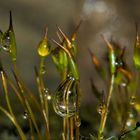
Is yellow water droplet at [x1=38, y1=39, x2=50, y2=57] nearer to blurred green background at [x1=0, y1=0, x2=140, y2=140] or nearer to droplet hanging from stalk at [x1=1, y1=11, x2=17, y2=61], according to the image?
droplet hanging from stalk at [x1=1, y1=11, x2=17, y2=61]

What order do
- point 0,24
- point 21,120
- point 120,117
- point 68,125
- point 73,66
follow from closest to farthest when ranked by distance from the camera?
point 73,66
point 68,125
point 120,117
point 0,24
point 21,120

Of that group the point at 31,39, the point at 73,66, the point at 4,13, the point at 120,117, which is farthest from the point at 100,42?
the point at 73,66

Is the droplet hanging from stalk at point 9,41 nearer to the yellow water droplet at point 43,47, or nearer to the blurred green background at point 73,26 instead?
→ the yellow water droplet at point 43,47

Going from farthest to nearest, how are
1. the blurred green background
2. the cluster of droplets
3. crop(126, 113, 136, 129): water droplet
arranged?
the blurred green background
crop(126, 113, 136, 129): water droplet
the cluster of droplets

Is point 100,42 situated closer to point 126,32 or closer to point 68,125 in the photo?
point 126,32

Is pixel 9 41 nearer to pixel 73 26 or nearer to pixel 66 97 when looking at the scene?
pixel 66 97

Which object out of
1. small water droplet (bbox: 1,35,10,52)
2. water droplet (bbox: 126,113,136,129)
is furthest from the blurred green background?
small water droplet (bbox: 1,35,10,52)

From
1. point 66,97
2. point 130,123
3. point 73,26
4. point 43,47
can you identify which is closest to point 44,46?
point 43,47

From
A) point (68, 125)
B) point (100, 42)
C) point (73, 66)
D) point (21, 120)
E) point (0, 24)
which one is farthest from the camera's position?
point (100, 42)
